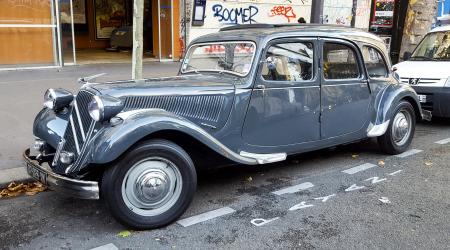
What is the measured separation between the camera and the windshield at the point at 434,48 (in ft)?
27.4

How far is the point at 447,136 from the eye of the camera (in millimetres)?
7230

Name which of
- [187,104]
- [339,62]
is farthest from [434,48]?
[187,104]

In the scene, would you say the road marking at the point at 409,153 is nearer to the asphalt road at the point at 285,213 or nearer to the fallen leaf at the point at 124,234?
the asphalt road at the point at 285,213

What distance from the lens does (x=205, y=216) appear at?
4156 mm

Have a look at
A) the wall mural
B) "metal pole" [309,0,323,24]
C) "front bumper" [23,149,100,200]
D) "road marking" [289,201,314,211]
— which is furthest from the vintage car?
the wall mural

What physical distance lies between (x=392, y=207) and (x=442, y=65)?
454cm


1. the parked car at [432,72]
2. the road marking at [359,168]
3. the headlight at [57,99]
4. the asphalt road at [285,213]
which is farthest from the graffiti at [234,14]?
the headlight at [57,99]

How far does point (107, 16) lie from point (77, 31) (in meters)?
1.39

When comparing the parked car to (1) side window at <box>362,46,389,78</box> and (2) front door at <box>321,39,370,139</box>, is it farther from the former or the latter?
(2) front door at <box>321,39,370,139</box>

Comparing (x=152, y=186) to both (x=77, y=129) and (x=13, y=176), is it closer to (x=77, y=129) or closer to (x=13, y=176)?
(x=77, y=129)

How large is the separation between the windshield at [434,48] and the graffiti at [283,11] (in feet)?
22.3

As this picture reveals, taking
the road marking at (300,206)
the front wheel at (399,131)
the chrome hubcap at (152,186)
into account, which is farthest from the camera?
the front wheel at (399,131)

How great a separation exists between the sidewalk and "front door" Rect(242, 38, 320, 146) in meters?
2.60

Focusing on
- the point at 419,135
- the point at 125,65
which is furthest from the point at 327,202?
the point at 125,65
